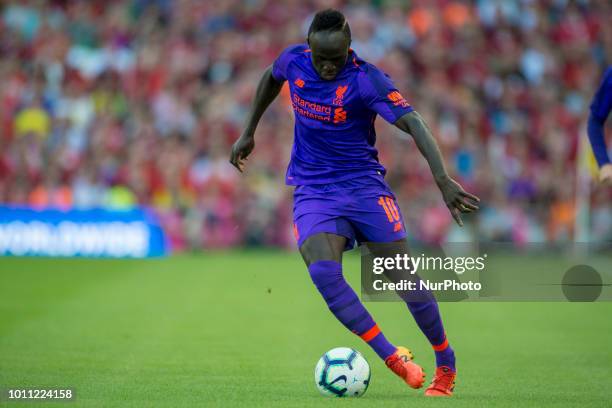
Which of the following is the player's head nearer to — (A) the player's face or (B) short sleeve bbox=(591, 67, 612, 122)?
(A) the player's face

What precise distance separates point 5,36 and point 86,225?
6.57 meters

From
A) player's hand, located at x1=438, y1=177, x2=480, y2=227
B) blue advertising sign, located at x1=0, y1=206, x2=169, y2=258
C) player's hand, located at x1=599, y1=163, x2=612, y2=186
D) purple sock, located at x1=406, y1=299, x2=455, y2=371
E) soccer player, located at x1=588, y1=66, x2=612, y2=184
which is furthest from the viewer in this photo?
blue advertising sign, located at x1=0, y1=206, x2=169, y2=258

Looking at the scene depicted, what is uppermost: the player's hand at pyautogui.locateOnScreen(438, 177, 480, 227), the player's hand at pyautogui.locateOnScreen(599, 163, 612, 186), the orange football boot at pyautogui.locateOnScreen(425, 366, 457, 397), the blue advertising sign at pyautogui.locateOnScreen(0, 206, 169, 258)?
the blue advertising sign at pyautogui.locateOnScreen(0, 206, 169, 258)

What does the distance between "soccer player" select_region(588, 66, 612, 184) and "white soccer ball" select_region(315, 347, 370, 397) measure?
2393 mm

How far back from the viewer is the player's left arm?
711 centimetres

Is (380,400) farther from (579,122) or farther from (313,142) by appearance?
(579,122)

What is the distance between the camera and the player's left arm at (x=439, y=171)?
7.11 meters

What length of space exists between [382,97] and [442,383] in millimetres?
2015

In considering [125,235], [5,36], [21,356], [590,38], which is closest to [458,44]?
[590,38]

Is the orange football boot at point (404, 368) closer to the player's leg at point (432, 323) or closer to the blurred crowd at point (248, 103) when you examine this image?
the player's leg at point (432, 323)

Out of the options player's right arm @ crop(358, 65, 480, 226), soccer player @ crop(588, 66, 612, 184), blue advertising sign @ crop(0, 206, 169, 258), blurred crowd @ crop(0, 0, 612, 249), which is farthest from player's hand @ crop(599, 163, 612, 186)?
blue advertising sign @ crop(0, 206, 169, 258)

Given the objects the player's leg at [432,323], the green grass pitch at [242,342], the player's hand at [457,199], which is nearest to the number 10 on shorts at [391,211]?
the player's leg at [432,323]

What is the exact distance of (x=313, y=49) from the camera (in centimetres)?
750

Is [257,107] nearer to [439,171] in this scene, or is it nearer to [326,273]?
[326,273]
